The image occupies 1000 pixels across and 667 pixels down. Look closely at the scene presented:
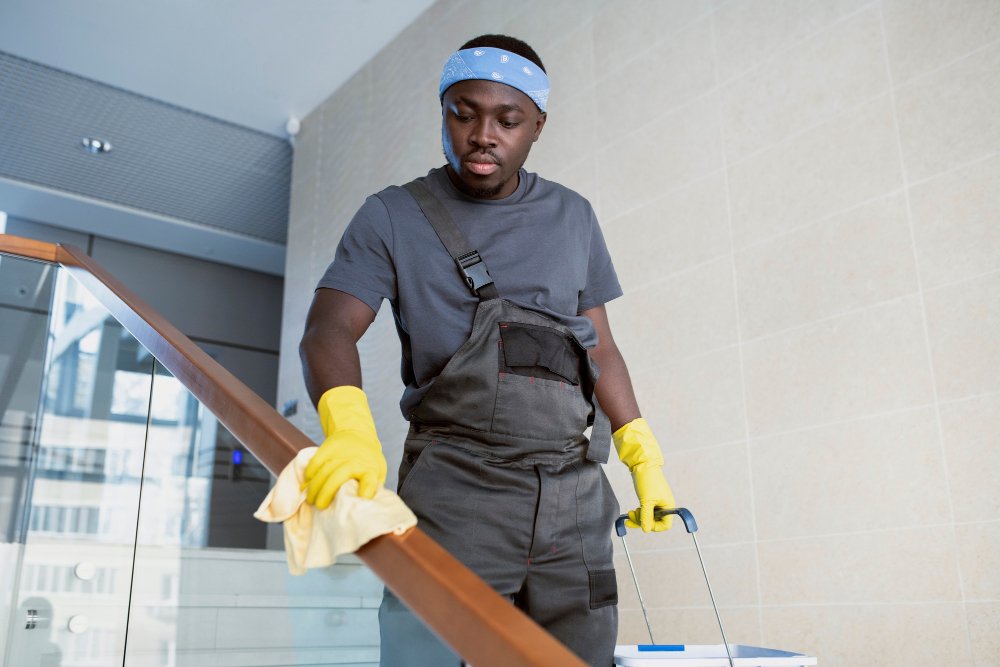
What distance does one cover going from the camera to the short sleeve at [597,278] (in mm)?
1703

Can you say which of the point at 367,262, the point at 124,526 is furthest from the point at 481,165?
the point at 124,526

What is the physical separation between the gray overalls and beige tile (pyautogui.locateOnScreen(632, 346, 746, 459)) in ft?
4.30

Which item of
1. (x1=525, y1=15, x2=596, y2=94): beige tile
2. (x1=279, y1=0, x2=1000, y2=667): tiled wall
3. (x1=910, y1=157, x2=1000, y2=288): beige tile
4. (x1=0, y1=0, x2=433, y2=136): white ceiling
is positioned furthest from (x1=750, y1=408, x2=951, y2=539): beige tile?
(x1=0, y1=0, x2=433, y2=136): white ceiling

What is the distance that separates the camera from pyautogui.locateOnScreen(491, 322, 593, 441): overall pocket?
55.0 inches

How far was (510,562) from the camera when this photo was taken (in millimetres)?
1337

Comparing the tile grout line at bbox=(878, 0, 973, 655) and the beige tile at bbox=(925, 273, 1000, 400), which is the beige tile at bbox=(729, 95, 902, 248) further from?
the beige tile at bbox=(925, 273, 1000, 400)

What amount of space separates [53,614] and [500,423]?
50.0 inches

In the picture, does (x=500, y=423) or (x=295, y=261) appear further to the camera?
(x=295, y=261)

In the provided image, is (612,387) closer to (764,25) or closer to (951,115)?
(951,115)

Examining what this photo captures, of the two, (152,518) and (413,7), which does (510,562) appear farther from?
(413,7)

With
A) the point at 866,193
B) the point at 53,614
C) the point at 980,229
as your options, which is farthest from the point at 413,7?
the point at 53,614

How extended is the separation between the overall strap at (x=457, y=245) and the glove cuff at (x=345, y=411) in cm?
26

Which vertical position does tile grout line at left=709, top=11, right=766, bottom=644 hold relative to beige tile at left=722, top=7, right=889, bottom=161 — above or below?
below

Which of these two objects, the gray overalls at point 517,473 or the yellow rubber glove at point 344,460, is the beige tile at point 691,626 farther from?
the yellow rubber glove at point 344,460
